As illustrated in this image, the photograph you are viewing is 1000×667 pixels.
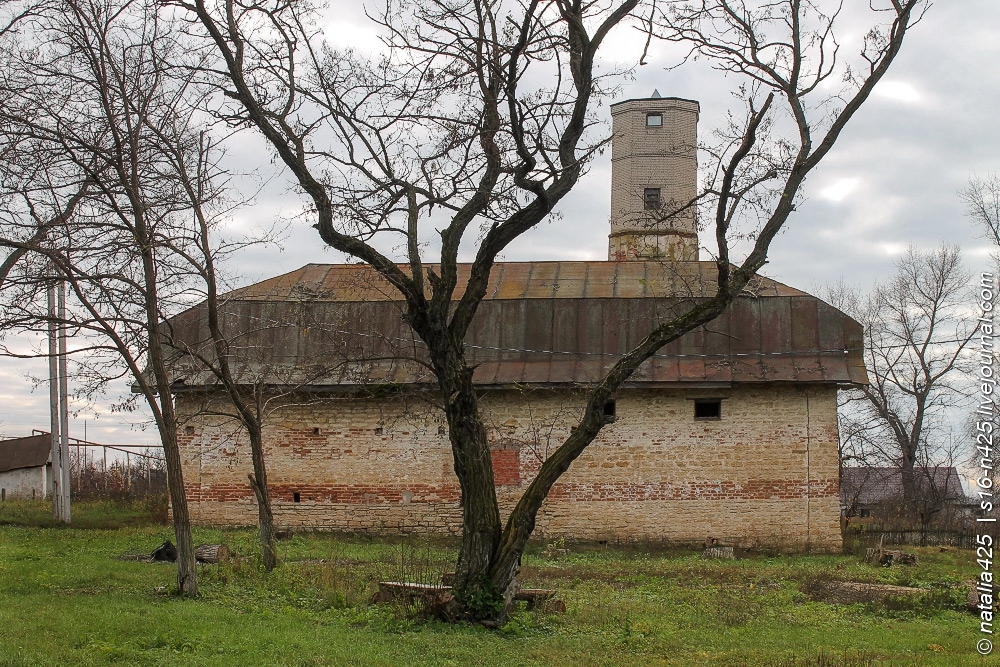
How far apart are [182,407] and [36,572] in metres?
7.41

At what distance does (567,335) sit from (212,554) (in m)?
8.76

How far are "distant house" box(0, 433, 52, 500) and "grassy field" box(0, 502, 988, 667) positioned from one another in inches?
554

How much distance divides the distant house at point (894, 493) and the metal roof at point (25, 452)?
906 inches

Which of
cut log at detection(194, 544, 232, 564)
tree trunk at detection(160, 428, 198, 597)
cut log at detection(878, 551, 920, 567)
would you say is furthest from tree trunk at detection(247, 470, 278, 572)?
cut log at detection(878, 551, 920, 567)

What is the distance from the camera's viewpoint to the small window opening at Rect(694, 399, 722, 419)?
19.7m

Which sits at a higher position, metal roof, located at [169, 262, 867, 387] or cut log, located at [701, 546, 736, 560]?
metal roof, located at [169, 262, 867, 387]

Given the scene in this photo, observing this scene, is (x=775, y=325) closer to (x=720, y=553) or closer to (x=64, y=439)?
(x=720, y=553)

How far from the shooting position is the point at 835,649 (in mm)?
9523

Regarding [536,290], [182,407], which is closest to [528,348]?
[536,290]

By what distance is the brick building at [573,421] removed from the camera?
19.3 metres

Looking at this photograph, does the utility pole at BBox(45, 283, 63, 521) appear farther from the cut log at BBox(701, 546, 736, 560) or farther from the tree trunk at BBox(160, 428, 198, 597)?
the cut log at BBox(701, 546, 736, 560)

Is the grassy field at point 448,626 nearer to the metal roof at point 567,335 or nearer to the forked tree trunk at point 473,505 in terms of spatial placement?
the forked tree trunk at point 473,505

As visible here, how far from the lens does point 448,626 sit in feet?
33.3

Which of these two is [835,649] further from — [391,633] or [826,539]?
[826,539]
